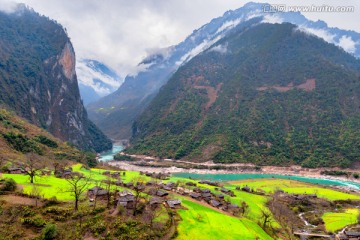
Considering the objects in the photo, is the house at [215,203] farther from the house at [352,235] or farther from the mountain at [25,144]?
the mountain at [25,144]

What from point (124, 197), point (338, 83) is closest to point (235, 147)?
point (338, 83)

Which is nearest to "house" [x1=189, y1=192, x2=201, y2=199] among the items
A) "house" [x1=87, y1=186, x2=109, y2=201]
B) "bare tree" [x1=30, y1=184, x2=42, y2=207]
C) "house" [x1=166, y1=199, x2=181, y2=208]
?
"house" [x1=166, y1=199, x2=181, y2=208]

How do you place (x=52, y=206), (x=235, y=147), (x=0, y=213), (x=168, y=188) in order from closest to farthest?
(x=0, y=213)
(x=52, y=206)
(x=168, y=188)
(x=235, y=147)

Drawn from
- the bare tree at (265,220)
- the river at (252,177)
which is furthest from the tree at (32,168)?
the river at (252,177)

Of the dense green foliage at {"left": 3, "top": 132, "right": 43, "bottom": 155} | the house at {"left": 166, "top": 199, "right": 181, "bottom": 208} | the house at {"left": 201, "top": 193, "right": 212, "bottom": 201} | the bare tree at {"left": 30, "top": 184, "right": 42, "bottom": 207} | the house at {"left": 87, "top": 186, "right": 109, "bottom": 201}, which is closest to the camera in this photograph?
the bare tree at {"left": 30, "top": 184, "right": 42, "bottom": 207}

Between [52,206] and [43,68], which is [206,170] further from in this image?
[43,68]

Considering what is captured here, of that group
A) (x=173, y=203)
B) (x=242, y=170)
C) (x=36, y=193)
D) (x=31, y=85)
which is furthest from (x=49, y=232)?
(x=31, y=85)

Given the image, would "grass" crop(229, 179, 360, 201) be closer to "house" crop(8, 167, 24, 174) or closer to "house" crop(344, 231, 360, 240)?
"house" crop(344, 231, 360, 240)
